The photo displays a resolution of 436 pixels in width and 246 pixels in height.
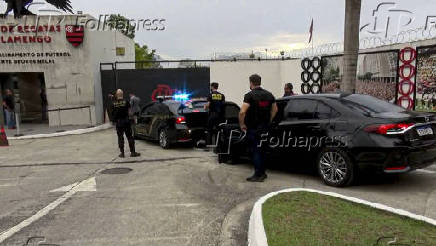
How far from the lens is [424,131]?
19.1 ft

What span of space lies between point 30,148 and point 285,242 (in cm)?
1023

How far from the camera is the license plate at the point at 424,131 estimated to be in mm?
5757

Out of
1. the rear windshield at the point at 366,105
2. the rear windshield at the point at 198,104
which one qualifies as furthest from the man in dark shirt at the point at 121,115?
the rear windshield at the point at 366,105

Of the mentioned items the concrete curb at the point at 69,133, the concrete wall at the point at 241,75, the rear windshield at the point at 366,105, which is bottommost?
the concrete curb at the point at 69,133

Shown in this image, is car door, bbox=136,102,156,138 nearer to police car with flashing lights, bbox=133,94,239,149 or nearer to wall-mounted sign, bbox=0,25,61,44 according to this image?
police car with flashing lights, bbox=133,94,239,149

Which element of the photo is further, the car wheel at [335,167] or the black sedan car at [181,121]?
the black sedan car at [181,121]

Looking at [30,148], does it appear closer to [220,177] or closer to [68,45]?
[68,45]

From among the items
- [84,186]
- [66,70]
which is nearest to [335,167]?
[84,186]

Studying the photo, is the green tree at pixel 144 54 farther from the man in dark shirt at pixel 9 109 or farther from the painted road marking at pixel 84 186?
the painted road marking at pixel 84 186

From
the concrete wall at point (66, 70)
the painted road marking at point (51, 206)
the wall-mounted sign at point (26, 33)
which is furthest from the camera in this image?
the concrete wall at point (66, 70)

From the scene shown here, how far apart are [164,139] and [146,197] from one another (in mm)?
4829

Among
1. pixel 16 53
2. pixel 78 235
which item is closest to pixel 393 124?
pixel 78 235

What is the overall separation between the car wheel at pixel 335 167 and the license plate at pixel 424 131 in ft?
3.54

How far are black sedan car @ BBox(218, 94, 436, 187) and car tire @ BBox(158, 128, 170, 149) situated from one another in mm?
4120
